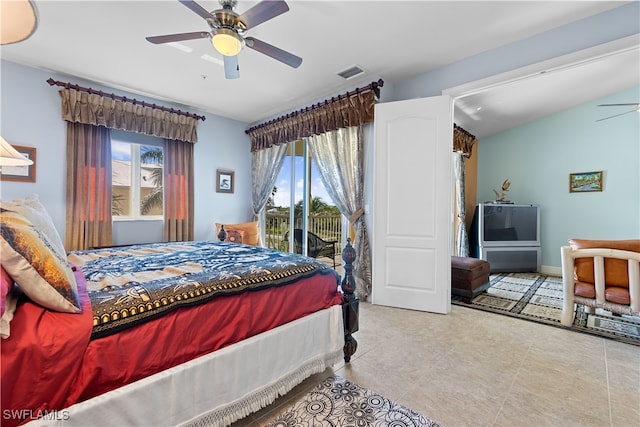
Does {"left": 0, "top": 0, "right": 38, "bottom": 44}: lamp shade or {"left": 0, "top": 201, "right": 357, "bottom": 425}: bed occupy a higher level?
{"left": 0, "top": 0, "right": 38, "bottom": 44}: lamp shade

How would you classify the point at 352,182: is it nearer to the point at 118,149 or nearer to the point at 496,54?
the point at 496,54

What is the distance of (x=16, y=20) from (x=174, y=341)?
49.1 inches

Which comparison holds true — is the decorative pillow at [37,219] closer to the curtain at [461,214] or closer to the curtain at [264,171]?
the curtain at [264,171]

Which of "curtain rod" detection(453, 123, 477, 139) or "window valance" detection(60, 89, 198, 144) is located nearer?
"window valance" detection(60, 89, 198, 144)

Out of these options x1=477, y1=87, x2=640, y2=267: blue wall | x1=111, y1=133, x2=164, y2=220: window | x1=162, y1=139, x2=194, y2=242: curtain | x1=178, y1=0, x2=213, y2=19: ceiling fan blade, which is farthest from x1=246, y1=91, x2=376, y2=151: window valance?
x1=477, y1=87, x2=640, y2=267: blue wall

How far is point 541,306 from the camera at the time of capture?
11.0 feet

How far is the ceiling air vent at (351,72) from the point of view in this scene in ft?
10.6

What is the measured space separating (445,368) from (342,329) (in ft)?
2.67

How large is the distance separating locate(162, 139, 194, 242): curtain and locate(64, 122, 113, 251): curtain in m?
0.68

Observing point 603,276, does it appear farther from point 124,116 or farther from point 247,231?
point 124,116

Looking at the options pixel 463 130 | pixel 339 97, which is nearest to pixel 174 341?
pixel 339 97

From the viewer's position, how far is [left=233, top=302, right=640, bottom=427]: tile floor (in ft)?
5.27

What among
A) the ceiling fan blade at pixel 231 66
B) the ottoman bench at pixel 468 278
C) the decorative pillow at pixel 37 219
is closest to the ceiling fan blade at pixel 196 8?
the ceiling fan blade at pixel 231 66

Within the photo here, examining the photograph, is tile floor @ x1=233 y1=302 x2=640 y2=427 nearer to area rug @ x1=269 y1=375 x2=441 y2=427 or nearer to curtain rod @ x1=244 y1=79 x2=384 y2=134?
area rug @ x1=269 y1=375 x2=441 y2=427
